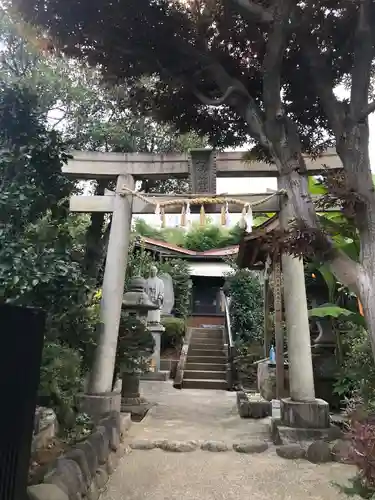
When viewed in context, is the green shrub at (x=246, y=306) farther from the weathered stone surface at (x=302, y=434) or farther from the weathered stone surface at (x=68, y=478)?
the weathered stone surface at (x=68, y=478)

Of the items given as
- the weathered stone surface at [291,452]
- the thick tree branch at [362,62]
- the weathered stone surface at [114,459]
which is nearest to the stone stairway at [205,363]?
the weathered stone surface at [291,452]

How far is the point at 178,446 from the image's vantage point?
5.86 m

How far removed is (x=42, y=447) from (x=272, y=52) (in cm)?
410

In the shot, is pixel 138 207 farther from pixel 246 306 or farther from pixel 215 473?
pixel 246 306

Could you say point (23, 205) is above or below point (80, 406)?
above

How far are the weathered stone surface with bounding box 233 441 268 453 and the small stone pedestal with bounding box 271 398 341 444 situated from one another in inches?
11.6

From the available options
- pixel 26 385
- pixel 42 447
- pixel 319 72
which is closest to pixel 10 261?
pixel 26 385

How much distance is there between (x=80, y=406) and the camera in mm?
6238

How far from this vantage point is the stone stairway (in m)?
12.7

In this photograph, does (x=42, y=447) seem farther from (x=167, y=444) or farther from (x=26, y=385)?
(x=167, y=444)

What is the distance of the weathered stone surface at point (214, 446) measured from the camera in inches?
232

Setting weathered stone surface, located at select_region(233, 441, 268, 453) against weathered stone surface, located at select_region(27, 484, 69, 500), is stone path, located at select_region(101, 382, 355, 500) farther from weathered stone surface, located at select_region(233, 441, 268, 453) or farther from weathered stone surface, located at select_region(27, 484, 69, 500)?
weathered stone surface, located at select_region(27, 484, 69, 500)

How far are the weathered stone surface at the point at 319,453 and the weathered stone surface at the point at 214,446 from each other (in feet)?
3.61

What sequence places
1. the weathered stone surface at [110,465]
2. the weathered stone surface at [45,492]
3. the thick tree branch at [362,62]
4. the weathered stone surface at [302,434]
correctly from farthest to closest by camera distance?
1. the weathered stone surface at [302,434]
2. the weathered stone surface at [110,465]
3. the thick tree branch at [362,62]
4. the weathered stone surface at [45,492]
